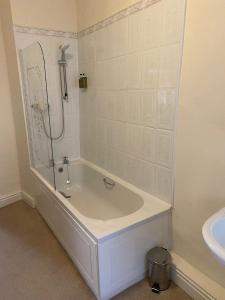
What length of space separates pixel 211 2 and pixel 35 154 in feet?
7.40

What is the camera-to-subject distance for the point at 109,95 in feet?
7.43

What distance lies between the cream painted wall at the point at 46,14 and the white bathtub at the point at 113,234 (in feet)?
5.78

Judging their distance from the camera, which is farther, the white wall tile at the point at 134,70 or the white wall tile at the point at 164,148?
the white wall tile at the point at 134,70

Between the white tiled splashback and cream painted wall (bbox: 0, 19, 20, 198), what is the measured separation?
997 millimetres

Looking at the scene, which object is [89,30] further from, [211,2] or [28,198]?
[28,198]

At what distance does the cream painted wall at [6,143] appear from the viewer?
2.72 m

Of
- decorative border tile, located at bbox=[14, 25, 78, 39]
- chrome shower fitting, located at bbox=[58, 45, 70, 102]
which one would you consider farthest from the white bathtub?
decorative border tile, located at bbox=[14, 25, 78, 39]

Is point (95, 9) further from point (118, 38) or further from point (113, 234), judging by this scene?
point (113, 234)

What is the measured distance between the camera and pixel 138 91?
6.23 ft

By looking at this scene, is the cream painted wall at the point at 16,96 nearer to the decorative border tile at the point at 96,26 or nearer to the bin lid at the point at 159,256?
the decorative border tile at the point at 96,26

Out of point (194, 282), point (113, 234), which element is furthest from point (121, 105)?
point (194, 282)

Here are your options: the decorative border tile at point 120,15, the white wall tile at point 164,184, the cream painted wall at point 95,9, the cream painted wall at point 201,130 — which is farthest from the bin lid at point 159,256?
the cream painted wall at point 95,9

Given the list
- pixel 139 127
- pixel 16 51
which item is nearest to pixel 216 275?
pixel 139 127

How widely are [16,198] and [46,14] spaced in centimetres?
235
